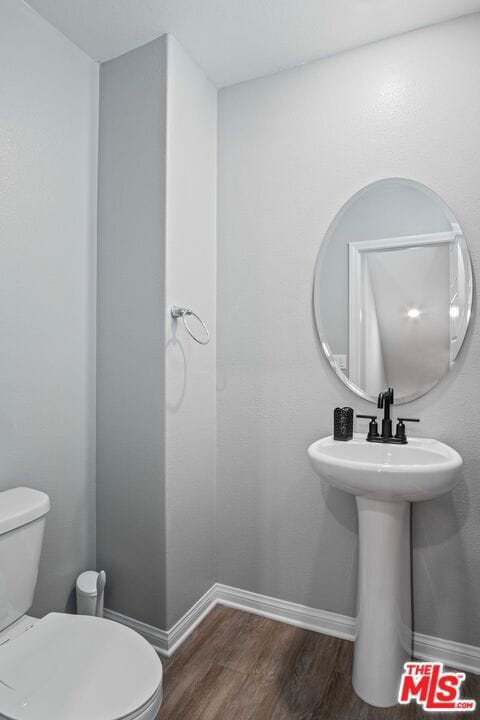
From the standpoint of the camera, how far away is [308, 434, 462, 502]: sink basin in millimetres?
1366

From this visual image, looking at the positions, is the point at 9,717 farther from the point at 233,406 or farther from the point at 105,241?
the point at 105,241

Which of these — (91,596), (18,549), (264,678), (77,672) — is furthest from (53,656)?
(264,678)

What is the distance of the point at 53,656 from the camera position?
3.90 feet

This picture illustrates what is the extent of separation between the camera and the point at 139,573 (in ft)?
6.10

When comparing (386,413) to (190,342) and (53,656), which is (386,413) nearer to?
(190,342)

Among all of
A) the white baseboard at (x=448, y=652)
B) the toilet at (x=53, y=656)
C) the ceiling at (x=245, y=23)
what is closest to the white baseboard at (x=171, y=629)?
the toilet at (x=53, y=656)

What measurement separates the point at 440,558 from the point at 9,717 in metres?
A: 1.47

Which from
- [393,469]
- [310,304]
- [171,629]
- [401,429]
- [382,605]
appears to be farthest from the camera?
[310,304]

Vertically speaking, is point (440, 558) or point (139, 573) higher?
point (440, 558)

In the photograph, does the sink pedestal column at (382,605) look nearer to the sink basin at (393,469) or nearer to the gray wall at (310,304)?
the sink basin at (393,469)

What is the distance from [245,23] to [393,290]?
1185 millimetres

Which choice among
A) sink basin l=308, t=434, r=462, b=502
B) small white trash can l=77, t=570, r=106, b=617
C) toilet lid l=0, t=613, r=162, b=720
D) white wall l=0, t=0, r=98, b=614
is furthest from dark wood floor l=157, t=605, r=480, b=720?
sink basin l=308, t=434, r=462, b=502

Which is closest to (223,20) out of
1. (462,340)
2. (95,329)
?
(95,329)

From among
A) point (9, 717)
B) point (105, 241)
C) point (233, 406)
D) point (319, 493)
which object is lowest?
point (9, 717)
